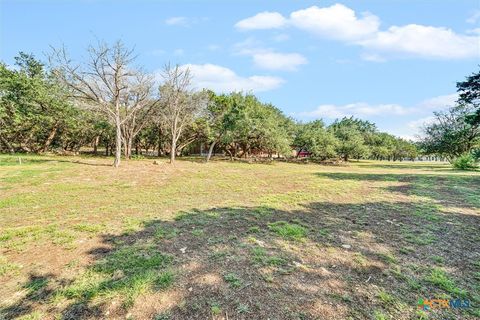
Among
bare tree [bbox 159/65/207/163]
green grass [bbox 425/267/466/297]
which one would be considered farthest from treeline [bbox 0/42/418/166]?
green grass [bbox 425/267/466/297]

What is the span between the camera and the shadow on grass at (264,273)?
8.55 feet

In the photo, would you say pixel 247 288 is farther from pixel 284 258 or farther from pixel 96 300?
pixel 96 300

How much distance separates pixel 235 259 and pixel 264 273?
0.53 m

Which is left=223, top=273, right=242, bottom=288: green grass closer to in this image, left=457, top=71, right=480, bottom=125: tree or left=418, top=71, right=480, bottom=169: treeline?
left=457, top=71, right=480, bottom=125: tree

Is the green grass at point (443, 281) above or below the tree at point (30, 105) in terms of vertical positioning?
below

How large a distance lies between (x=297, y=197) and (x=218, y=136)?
20.6m

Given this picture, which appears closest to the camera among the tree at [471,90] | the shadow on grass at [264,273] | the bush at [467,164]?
the shadow on grass at [264,273]

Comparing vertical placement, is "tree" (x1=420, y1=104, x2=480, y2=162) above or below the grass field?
above

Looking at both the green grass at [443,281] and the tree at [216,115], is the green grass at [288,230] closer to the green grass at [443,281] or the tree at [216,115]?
the green grass at [443,281]

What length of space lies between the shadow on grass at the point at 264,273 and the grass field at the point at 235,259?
0.05 ft

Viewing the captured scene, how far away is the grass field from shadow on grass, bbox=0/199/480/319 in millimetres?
16

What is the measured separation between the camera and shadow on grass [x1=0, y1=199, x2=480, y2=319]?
8.55 ft

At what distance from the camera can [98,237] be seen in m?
4.52

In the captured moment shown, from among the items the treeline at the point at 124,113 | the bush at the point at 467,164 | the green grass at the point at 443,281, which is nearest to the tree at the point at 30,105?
the treeline at the point at 124,113
